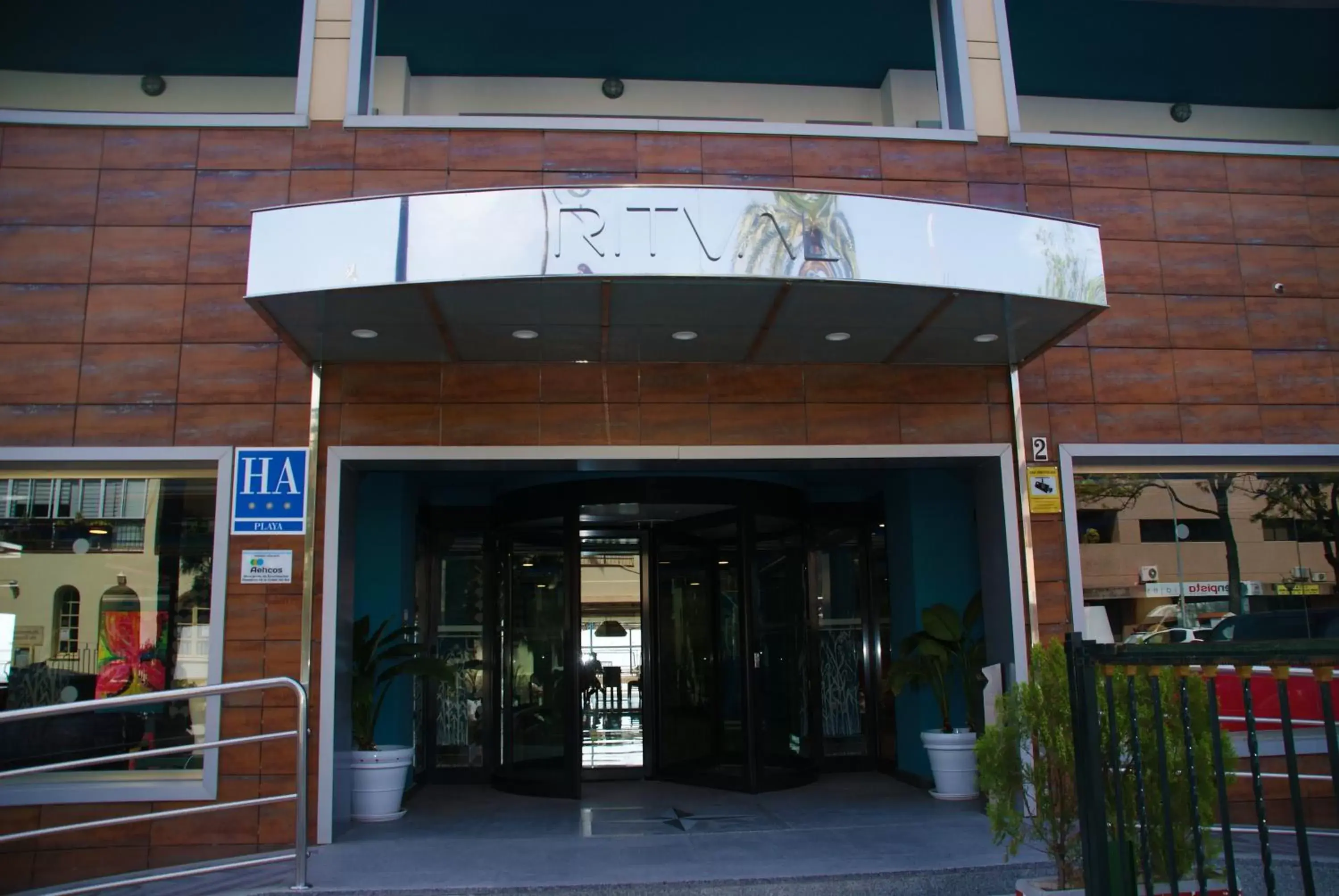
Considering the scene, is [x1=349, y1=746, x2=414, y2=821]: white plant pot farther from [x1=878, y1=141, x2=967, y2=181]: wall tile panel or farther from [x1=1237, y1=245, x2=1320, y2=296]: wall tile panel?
[x1=1237, y1=245, x2=1320, y2=296]: wall tile panel

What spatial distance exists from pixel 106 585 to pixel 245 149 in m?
2.87

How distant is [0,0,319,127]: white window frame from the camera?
6.59m

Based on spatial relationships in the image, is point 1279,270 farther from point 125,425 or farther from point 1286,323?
point 125,425

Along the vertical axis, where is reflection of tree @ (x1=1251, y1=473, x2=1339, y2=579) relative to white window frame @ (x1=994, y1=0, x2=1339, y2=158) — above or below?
below

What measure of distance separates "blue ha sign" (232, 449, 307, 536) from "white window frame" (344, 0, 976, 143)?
7.22 feet

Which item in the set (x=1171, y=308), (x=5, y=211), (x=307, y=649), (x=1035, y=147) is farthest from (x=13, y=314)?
(x=1171, y=308)

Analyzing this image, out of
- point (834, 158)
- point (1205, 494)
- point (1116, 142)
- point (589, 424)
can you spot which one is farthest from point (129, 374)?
point (1205, 494)

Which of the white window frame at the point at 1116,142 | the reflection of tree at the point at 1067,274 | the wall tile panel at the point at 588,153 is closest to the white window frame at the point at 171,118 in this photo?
the wall tile panel at the point at 588,153

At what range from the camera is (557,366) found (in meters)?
6.54

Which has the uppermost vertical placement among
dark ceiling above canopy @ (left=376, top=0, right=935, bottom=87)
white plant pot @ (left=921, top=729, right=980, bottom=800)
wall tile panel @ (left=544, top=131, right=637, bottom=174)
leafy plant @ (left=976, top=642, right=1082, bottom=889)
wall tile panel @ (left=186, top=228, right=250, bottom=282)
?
dark ceiling above canopy @ (left=376, top=0, right=935, bottom=87)

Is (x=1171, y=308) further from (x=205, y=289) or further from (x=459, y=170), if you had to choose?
(x=205, y=289)

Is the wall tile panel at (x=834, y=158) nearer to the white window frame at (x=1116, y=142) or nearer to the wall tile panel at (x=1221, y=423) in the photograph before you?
the white window frame at (x=1116, y=142)

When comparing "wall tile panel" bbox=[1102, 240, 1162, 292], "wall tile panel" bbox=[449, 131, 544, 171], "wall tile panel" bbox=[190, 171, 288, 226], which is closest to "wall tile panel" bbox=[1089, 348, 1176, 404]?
"wall tile panel" bbox=[1102, 240, 1162, 292]

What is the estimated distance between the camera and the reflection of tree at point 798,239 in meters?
5.00
